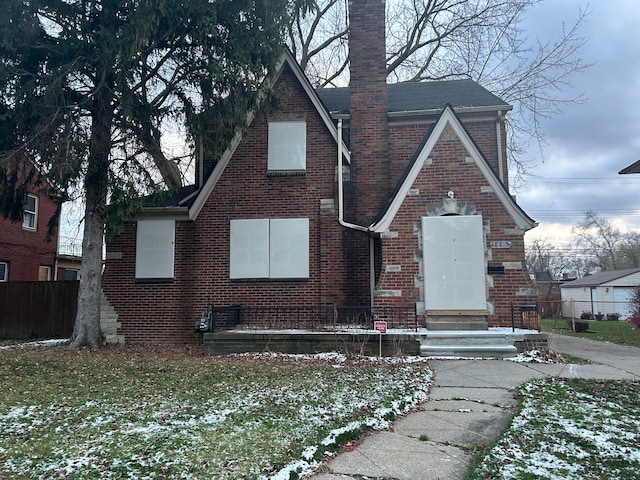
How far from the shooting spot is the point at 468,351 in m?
9.11

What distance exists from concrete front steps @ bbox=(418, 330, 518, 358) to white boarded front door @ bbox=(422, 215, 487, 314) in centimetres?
85

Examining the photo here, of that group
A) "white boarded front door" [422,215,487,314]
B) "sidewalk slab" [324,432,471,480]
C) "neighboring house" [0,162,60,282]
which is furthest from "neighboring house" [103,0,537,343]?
"neighboring house" [0,162,60,282]

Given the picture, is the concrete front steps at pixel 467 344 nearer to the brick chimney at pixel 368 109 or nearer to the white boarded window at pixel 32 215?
the brick chimney at pixel 368 109

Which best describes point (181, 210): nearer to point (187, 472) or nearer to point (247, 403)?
point (247, 403)

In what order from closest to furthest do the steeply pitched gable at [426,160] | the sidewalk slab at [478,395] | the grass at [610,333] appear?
the sidewalk slab at [478,395]
the steeply pitched gable at [426,160]
the grass at [610,333]

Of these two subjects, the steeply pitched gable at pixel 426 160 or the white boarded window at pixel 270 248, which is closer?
the steeply pitched gable at pixel 426 160

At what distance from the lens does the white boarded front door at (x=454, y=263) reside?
10.1 meters

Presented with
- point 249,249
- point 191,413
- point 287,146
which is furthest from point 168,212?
point 191,413

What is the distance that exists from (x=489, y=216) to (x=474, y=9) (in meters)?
14.9

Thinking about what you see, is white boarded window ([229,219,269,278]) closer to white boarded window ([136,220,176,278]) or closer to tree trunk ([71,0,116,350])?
white boarded window ([136,220,176,278])

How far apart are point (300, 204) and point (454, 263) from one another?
433 centimetres

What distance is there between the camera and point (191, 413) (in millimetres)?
5055

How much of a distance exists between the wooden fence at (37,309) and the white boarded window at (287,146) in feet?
25.7

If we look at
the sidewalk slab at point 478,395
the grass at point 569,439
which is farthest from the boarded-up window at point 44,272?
the grass at point 569,439
